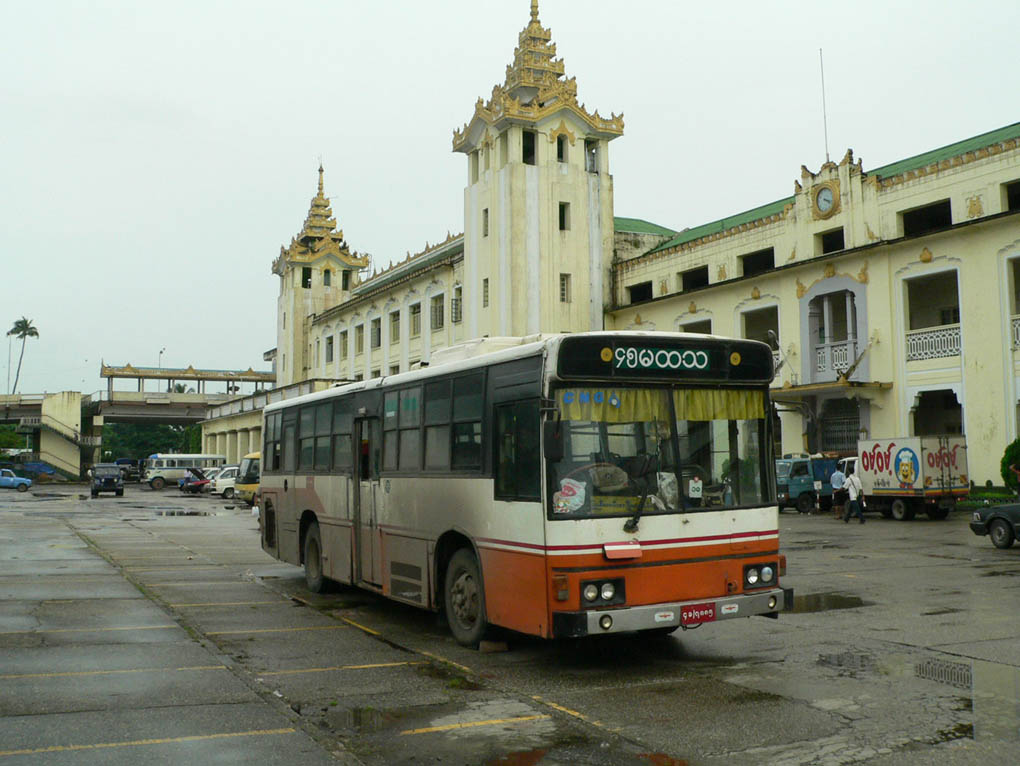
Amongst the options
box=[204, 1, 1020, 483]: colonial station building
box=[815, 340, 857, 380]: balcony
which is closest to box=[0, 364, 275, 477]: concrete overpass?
box=[204, 1, 1020, 483]: colonial station building

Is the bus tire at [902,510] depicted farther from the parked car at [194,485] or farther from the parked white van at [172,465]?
the parked white van at [172,465]

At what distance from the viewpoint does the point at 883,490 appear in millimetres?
31734

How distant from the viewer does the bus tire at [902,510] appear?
3114cm

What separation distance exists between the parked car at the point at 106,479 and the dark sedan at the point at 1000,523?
48798 mm

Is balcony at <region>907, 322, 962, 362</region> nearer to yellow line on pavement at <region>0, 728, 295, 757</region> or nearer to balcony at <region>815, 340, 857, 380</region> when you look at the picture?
balcony at <region>815, 340, 857, 380</region>

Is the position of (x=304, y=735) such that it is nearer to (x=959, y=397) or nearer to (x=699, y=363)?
(x=699, y=363)

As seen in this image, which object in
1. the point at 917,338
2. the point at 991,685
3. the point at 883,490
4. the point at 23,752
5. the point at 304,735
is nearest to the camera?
the point at 23,752

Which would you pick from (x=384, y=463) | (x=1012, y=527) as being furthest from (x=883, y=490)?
(x=384, y=463)

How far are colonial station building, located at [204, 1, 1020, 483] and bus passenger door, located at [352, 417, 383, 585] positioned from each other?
1712cm

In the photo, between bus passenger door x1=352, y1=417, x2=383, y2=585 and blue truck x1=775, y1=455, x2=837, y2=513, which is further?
blue truck x1=775, y1=455, x2=837, y2=513

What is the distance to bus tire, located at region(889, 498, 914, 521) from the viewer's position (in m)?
31.1

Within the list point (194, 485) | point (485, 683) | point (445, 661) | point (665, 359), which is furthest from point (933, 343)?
→ point (194, 485)

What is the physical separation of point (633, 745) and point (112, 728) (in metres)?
3.55

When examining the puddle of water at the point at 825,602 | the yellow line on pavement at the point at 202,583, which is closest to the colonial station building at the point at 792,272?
the yellow line on pavement at the point at 202,583
